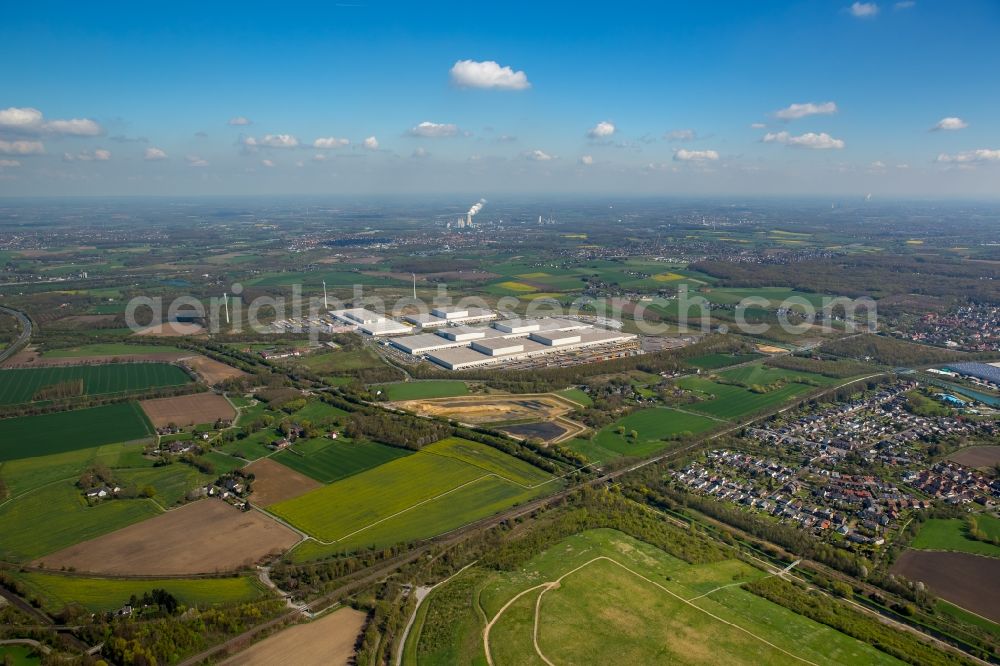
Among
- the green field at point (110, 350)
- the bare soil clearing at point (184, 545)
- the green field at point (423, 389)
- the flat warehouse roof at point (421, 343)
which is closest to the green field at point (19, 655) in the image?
the bare soil clearing at point (184, 545)

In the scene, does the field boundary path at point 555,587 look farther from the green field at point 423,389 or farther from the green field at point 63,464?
the green field at point 423,389

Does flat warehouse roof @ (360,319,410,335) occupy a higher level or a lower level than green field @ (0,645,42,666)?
higher

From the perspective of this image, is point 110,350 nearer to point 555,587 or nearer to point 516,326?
point 516,326

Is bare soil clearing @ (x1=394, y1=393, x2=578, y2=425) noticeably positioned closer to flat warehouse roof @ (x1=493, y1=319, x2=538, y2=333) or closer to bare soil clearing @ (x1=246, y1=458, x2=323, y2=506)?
bare soil clearing @ (x1=246, y1=458, x2=323, y2=506)

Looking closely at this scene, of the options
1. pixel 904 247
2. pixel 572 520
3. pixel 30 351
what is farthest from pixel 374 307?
pixel 904 247

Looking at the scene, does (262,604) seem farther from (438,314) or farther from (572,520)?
(438,314)

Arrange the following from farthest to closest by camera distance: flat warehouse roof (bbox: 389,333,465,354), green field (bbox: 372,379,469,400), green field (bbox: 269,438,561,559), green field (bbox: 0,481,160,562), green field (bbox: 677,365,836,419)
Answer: flat warehouse roof (bbox: 389,333,465,354)
green field (bbox: 372,379,469,400)
green field (bbox: 677,365,836,419)
green field (bbox: 269,438,561,559)
green field (bbox: 0,481,160,562)

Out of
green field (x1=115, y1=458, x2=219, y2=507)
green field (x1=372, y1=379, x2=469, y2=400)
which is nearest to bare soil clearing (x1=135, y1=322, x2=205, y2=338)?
green field (x1=372, y1=379, x2=469, y2=400)
